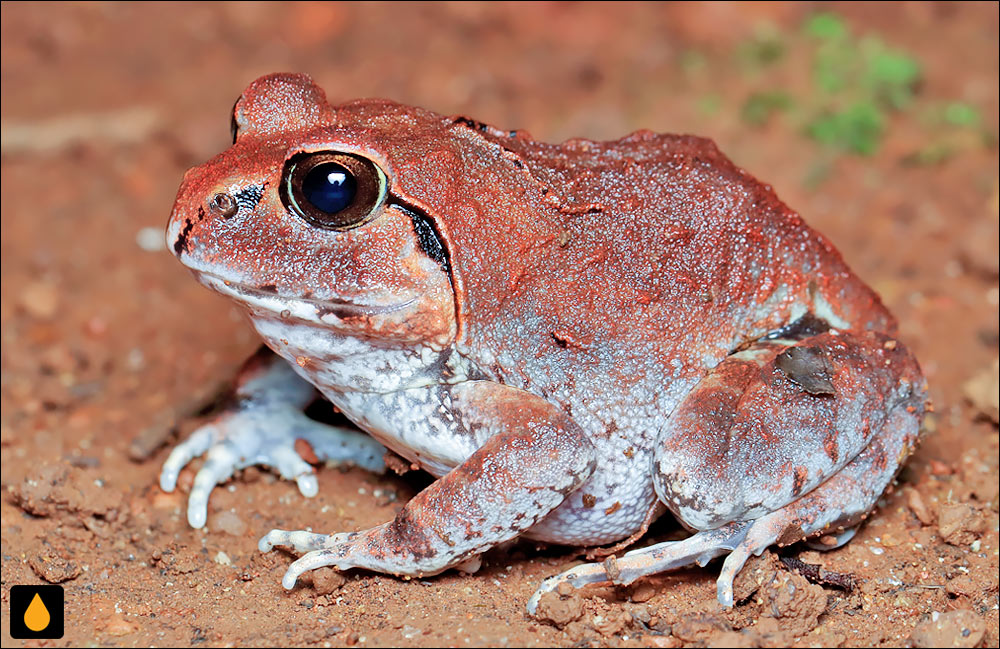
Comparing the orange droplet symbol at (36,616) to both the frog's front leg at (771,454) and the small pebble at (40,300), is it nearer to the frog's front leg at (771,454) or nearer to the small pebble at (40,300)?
the frog's front leg at (771,454)

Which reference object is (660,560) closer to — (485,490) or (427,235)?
(485,490)

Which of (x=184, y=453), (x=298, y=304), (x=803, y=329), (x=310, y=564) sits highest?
(x=298, y=304)

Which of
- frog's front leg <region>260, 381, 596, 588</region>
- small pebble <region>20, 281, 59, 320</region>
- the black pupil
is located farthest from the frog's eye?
small pebble <region>20, 281, 59, 320</region>

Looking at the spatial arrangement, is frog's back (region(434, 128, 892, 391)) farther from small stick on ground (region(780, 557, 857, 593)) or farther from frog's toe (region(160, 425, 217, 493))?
frog's toe (region(160, 425, 217, 493))

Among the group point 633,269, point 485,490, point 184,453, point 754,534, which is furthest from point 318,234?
point 754,534

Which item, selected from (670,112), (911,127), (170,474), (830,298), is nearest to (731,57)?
(670,112)

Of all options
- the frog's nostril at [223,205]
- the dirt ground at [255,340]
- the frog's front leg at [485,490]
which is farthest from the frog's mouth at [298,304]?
the dirt ground at [255,340]

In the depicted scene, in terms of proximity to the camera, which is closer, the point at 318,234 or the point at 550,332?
the point at 318,234

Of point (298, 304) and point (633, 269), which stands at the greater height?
point (633, 269)
